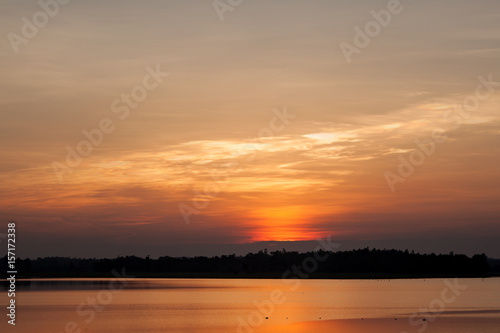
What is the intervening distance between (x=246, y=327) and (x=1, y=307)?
2784cm

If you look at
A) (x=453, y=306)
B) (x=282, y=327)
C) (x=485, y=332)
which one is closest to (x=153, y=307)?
(x=282, y=327)

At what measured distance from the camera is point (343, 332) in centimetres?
4116

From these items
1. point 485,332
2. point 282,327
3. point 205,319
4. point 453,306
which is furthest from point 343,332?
point 453,306

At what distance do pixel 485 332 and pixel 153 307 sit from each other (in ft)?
106

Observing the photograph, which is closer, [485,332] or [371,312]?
[485,332]

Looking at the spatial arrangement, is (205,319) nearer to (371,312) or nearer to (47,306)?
(371,312)

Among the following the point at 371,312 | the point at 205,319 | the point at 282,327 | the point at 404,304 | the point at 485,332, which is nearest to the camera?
the point at 485,332

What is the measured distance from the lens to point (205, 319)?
50.7 metres

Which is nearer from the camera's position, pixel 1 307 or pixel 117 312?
pixel 117 312

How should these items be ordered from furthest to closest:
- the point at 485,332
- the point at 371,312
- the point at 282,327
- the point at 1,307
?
the point at 1,307 < the point at 371,312 < the point at 282,327 < the point at 485,332

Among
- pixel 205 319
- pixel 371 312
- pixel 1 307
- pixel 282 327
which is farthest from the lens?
pixel 1 307

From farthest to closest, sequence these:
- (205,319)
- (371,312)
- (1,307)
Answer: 1. (1,307)
2. (371,312)
3. (205,319)

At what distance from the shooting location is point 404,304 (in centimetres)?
6625

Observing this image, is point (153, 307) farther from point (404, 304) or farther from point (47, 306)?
point (404, 304)
